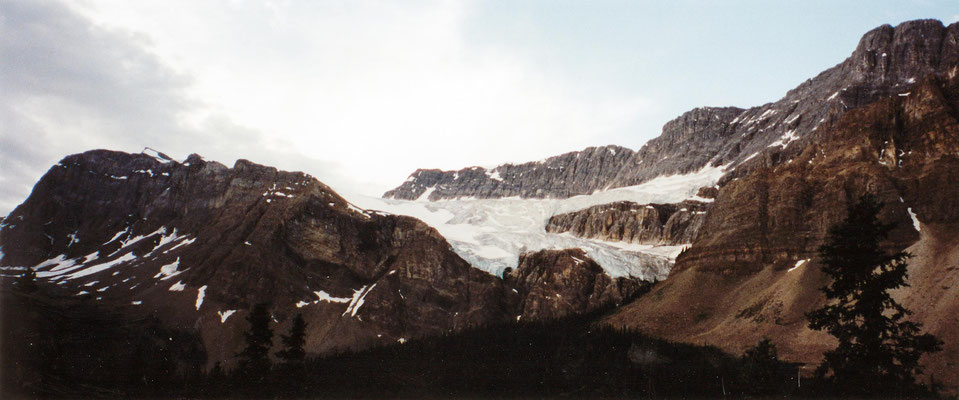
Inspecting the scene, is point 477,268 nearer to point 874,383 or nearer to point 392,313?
point 392,313

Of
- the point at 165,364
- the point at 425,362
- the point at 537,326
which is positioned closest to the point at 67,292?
the point at 165,364

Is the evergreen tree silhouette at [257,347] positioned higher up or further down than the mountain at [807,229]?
further down

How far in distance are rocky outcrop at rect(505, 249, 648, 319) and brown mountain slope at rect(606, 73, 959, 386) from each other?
3034 centimetres

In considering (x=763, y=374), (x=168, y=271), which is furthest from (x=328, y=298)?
(x=763, y=374)

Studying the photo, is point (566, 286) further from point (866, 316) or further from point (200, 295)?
point (866, 316)

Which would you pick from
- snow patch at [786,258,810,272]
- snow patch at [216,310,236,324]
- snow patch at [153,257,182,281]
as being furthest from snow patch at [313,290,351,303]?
snow patch at [786,258,810,272]

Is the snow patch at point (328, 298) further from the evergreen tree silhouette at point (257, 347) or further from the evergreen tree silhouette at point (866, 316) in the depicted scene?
the evergreen tree silhouette at point (866, 316)

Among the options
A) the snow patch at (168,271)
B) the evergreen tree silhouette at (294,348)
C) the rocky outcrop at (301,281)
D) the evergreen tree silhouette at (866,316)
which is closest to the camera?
the evergreen tree silhouette at (866,316)

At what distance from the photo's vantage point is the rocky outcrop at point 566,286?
165000mm

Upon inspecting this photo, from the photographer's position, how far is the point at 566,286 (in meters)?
172

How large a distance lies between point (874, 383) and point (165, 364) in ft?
291

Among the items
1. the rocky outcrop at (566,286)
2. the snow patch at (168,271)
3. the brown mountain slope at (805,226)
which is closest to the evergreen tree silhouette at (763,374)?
the brown mountain slope at (805,226)

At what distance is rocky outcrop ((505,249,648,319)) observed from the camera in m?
165

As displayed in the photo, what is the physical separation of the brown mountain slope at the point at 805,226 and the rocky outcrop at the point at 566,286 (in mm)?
30335
